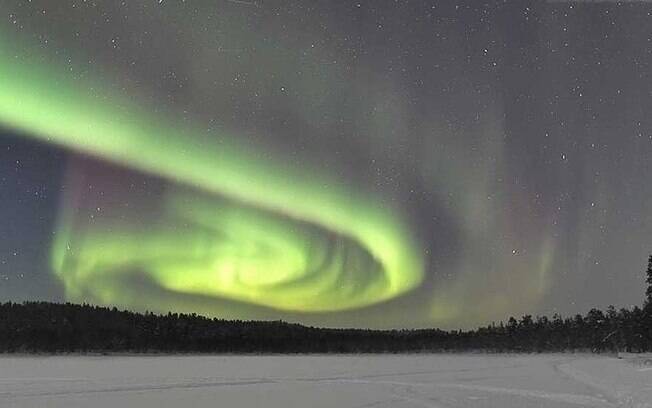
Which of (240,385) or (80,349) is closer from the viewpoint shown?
(240,385)

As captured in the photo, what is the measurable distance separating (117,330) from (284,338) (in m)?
38.2

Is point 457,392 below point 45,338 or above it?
below

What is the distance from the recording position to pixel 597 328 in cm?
15388

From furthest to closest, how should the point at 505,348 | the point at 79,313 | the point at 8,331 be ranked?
the point at 505,348, the point at 79,313, the point at 8,331

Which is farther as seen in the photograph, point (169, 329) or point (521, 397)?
point (169, 329)

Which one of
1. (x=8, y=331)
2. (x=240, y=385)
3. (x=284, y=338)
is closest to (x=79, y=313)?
(x=8, y=331)

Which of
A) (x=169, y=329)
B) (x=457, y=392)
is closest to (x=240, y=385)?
(x=457, y=392)

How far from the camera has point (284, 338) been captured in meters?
162

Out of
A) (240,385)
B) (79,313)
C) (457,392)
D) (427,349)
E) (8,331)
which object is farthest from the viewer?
(427,349)

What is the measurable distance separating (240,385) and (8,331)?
111814mm

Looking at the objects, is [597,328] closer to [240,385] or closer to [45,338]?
[45,338]

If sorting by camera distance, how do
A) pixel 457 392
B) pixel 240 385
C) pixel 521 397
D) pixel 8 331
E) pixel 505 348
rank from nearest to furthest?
1. pixel 521 397
2. pixel 457 392
3. pixel 240 385
4. pixel 8 331
5. pixel 505 348

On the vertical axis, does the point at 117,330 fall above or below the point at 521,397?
above

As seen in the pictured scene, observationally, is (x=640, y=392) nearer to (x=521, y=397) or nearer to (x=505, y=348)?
(x=521, y=397)
